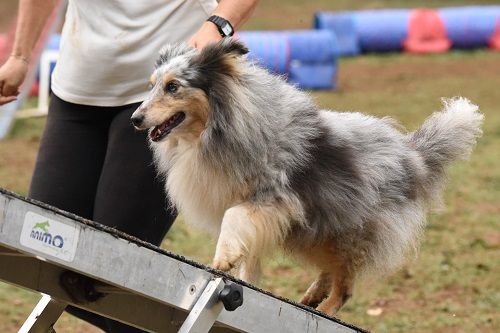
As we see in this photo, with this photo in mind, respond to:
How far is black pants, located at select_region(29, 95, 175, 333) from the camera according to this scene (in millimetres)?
3547

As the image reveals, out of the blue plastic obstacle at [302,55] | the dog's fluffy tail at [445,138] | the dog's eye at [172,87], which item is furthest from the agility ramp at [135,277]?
the blue plastic obstacle at [302,55]

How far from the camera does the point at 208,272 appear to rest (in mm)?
2736

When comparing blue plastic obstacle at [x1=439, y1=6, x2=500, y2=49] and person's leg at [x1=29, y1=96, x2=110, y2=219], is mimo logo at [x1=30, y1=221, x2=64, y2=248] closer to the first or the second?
person's leg at [x1=29, y1=96, x2=110, y2=219]

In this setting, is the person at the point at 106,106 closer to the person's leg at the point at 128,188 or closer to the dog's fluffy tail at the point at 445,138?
the person's leg at the point at 128,188

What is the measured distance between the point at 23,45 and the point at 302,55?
28.6 ft

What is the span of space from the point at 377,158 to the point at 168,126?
81 cm

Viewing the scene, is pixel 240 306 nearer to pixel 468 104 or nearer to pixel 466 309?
pixel 468 104

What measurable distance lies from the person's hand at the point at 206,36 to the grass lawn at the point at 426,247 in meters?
0.95

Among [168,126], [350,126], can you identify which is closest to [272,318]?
[168,126]

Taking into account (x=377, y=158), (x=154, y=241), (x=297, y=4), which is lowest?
(x=297, y=4)

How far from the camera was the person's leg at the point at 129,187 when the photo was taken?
353 cm

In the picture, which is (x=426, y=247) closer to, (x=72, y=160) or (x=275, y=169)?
(x=275, y=169)

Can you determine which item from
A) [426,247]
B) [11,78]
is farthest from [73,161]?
[426,247]

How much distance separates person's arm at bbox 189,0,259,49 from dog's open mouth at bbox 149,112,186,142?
9.9 inches
